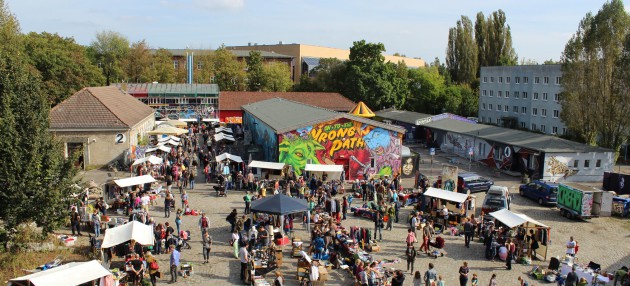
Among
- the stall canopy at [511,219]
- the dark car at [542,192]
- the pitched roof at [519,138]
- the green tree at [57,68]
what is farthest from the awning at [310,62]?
the stall canopy at [511,219]

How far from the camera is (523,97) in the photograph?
6019 cm

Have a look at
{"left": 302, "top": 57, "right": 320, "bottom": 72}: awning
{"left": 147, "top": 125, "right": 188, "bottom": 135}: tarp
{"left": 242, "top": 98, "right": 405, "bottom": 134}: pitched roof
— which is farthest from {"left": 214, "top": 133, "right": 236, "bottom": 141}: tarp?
{"left": 302, "top": 57, "right": 320, "bottom": 72}: awning

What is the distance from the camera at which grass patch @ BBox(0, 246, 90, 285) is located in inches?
635

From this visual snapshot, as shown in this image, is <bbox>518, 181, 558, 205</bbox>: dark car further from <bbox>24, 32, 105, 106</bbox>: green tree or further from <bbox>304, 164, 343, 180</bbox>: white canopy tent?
<bbox>24, 32, 105, 106</bbox>: green tree

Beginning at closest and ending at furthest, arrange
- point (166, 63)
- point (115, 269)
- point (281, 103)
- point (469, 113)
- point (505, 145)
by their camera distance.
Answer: point (115, 269), point (505, 145), point (281, 103), point (469, 113), point (166, 63)

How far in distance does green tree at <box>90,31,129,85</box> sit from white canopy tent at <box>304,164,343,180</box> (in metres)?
52.5

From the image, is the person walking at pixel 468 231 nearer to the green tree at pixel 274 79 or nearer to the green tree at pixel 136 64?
the green tree at pixel 274 79

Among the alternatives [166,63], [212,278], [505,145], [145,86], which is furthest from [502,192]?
[166,63]

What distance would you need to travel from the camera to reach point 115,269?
16.4 m

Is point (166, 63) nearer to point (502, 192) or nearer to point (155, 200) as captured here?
point (155, 200)

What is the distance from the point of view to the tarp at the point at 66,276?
13.4m

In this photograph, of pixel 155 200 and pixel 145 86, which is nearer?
pixel 155 200

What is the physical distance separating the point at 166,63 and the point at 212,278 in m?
69.6

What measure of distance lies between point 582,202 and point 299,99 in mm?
43972
